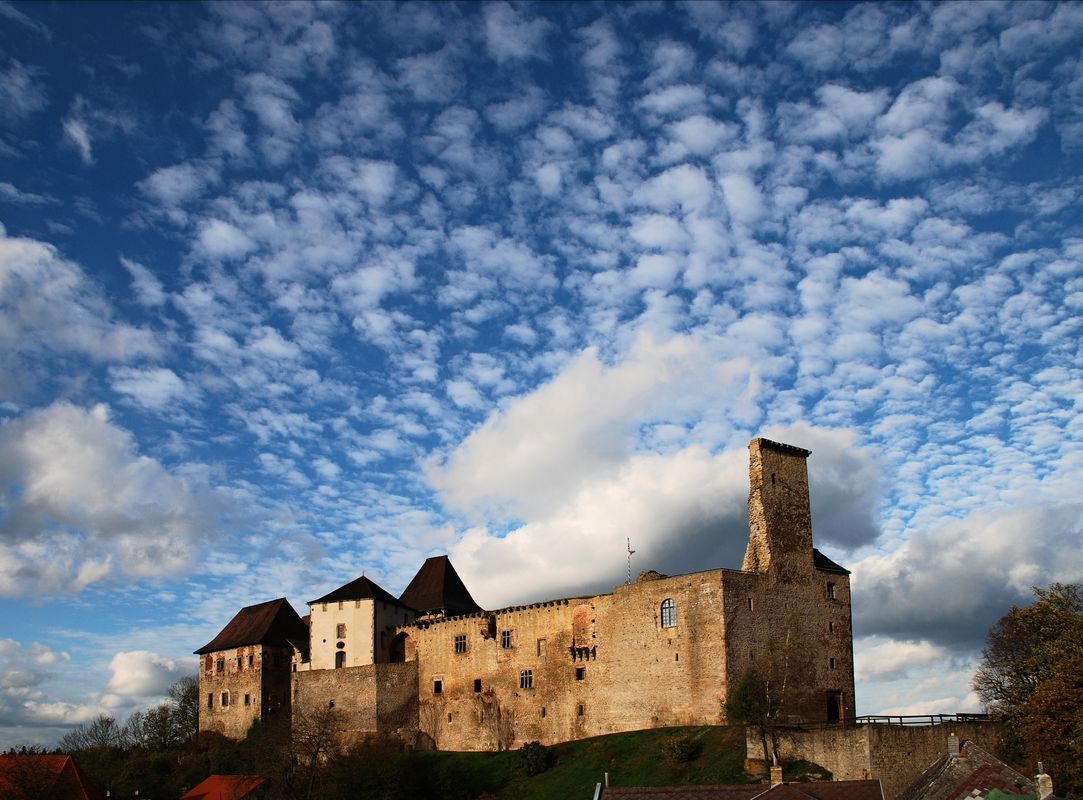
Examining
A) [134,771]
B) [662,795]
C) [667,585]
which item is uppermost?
[667,585]

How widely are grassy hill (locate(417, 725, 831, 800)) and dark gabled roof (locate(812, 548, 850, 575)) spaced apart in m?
11.9

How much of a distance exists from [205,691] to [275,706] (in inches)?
280

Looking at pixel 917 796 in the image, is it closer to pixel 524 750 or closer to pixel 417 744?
pixel 524 750

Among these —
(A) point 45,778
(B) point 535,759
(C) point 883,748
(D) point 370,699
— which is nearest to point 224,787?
(D) point 370,699

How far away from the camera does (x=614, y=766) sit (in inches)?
2136

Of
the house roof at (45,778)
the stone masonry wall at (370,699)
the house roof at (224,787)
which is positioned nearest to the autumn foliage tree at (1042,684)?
the stone masonry wall at (370,699)

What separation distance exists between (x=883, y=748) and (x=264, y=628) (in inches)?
2015

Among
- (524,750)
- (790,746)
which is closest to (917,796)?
(790,746)

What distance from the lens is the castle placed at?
56.5 metres

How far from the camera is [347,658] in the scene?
74.7 metres

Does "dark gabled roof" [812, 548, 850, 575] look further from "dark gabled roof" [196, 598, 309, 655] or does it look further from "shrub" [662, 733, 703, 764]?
"dark gabled roof" [196, 598, 309, 655]

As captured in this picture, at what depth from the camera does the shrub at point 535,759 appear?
58.2 meters

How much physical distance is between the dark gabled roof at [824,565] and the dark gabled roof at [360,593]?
100 feet

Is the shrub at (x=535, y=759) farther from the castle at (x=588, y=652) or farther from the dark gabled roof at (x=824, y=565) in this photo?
the dark gabled roof at (x=824, y=565)
